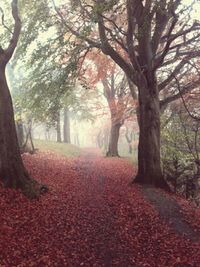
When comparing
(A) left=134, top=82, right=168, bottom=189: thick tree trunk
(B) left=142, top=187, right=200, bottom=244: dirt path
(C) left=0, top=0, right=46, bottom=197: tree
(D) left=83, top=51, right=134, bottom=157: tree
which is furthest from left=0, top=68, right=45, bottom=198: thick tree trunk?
(D) left=83, top=51, right=134, bottom=157: tree

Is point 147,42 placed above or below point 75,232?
above

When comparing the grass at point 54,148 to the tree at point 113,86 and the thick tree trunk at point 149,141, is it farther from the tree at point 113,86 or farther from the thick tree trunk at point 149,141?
the thick tree trunk at point 149,141

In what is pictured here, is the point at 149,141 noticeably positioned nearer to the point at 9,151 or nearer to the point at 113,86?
the point at 9,151

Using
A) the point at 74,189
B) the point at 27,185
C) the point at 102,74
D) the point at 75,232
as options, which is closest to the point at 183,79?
the point at 102,74

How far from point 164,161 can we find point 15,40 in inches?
395

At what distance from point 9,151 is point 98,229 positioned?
4.63 meters

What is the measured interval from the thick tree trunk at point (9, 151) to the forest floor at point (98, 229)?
61 cm

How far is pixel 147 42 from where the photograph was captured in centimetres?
1689

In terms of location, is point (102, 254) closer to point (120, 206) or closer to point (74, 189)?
point (120, 206)

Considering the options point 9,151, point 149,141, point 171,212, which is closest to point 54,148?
point 149,141

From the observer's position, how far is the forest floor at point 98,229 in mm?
8688

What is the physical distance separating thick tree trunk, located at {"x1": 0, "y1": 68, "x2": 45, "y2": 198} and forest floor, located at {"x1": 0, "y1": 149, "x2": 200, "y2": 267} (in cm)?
61

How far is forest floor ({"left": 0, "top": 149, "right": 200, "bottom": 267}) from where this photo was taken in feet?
28.5

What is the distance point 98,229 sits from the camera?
35.2 ft
